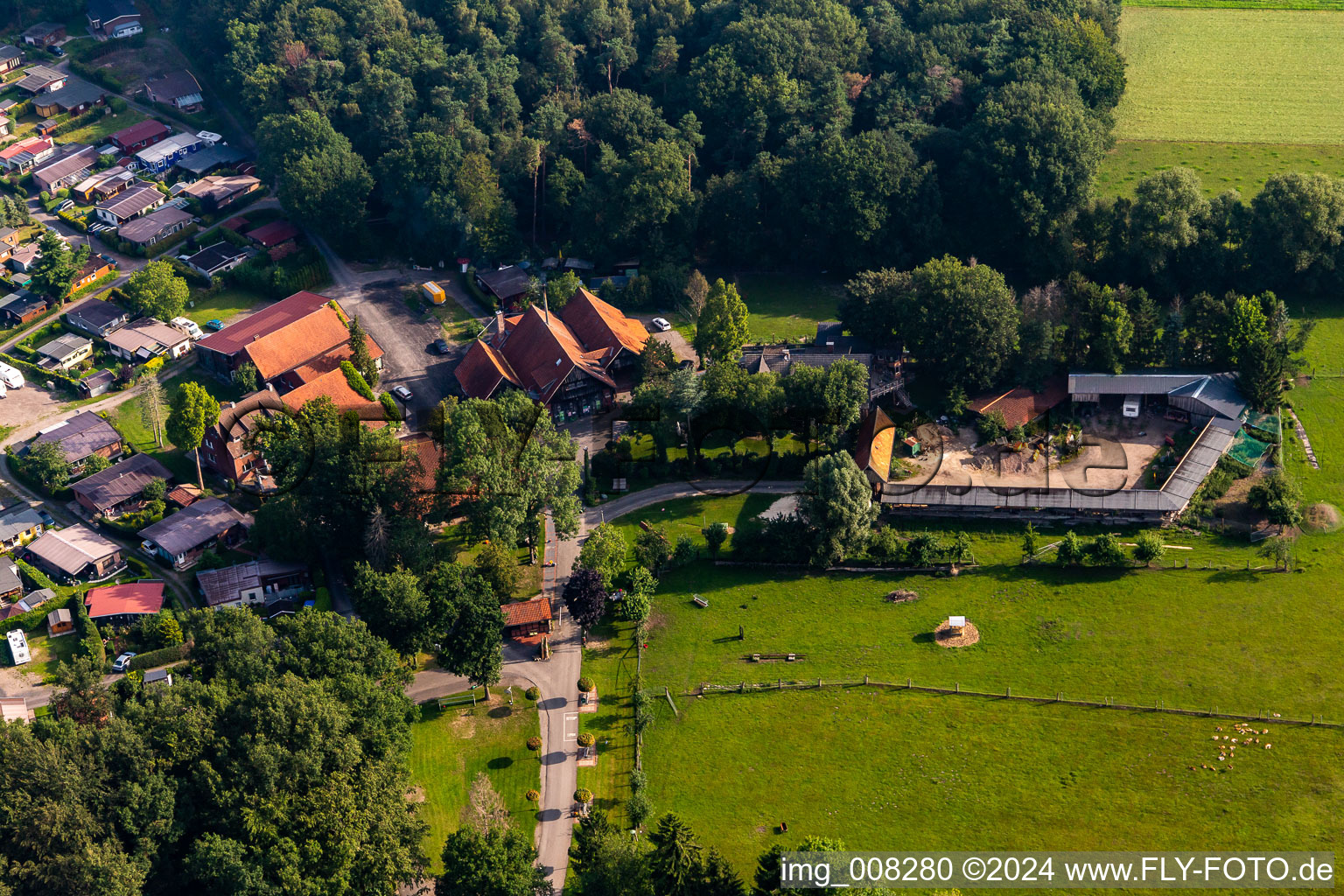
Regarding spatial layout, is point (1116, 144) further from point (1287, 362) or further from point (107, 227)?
point (107, 227)

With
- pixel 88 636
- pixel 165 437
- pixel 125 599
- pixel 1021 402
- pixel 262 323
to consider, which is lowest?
pixel 88 636

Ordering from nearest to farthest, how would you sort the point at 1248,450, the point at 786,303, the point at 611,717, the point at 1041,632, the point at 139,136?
the point at 611,717 → the point at 1041,632 → the point at 1248,450 → the point at 786,303 → the point at 139,136

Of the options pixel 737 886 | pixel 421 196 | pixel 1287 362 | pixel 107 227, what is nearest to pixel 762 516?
pixel 737 886

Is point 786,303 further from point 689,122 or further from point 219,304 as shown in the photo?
point 219,304

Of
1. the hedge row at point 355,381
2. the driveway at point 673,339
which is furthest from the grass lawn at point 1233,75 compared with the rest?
the hedge row at point 355,381

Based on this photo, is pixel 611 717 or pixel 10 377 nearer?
pixel 611 717

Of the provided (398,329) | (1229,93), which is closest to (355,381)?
(398,329)
